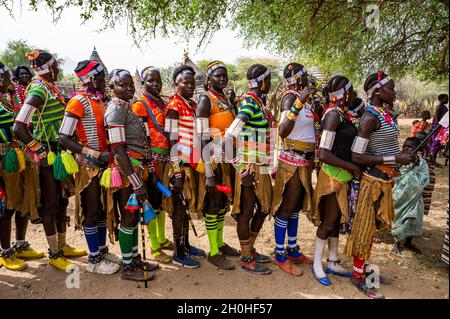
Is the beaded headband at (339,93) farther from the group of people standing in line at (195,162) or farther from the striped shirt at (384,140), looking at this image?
the striped shirt at (384,140)

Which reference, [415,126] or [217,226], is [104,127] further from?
[415,126]

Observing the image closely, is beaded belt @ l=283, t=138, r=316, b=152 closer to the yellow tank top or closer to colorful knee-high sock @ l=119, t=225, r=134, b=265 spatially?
the yellow tank top

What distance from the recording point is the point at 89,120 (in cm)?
336

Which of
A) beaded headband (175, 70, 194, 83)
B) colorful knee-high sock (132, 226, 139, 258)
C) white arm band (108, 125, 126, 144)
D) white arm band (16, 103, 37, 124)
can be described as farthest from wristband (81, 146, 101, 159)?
beaded headband (175, 70, 194, 83)

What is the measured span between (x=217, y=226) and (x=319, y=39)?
216 inches

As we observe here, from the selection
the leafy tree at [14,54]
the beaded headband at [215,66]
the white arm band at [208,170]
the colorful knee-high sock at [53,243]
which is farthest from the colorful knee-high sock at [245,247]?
the leafy tree at [14,54]

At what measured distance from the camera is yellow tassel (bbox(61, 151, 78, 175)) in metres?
3.39

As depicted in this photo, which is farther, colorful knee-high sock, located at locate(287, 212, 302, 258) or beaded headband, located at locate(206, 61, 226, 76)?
colorful knee-high sock, located at locate(287, 212, 302, 258)

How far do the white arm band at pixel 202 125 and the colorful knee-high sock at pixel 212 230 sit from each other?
3.31 ft

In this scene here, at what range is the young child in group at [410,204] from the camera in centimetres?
435

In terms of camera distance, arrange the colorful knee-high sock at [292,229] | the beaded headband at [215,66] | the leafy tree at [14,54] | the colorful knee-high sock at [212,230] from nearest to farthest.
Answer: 1. the beaded headband at [215,66]
2. the colorful knee-high sock at [212,230]
3. the colorful knee-high sock at [292,229]
4. the leafy tree at [14,54]

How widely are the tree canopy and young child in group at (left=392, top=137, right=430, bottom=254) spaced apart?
1903mm

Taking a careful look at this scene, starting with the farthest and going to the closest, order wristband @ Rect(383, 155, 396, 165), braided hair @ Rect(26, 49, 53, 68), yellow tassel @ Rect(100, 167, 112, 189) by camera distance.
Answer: braided hair @ Rect(26, 49, 53, 68), yellow tassel @ Rect(100, 167, 112, 189), wristband @ Rect(383, 155, 396, 165)
